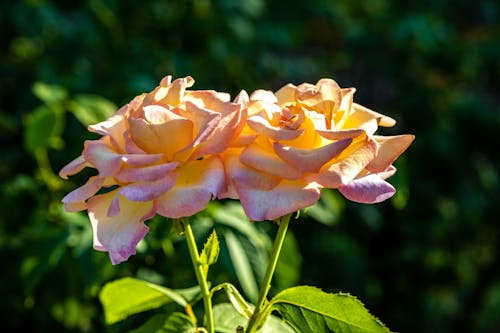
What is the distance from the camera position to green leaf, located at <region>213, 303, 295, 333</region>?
75 centimetres

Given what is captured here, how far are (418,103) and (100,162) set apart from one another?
1.81 metres

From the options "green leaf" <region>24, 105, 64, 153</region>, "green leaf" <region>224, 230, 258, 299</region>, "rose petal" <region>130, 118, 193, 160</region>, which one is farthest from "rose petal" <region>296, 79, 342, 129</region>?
"green leaf" <region>24, 105, 64, 153</region>

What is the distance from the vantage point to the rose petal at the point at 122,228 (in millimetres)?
557

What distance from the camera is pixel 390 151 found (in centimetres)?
61

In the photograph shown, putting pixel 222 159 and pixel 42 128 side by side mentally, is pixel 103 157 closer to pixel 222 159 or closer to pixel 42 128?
pixel 222 159

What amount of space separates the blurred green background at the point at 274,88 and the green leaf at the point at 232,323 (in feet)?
0.75

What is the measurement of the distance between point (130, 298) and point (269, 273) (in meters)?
0.22

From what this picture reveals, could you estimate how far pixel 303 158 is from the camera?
21.6 inches

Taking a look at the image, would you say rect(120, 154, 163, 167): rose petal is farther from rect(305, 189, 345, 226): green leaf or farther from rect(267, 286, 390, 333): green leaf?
rect(305, 189, 345, 226): green leaf

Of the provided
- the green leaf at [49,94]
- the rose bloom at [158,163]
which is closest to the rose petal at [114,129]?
the rose bloom at [158,163]

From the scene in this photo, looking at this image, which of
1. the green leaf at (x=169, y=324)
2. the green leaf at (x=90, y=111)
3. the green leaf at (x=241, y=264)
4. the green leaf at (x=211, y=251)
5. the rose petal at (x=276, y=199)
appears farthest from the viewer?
the green leaf at (x=90, y=111)

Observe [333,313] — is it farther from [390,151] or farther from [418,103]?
[418,103]

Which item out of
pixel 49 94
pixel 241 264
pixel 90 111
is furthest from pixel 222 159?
pixel 49 94

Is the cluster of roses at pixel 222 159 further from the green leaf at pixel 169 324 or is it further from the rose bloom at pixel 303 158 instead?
the green leaf at pixel 169 324
